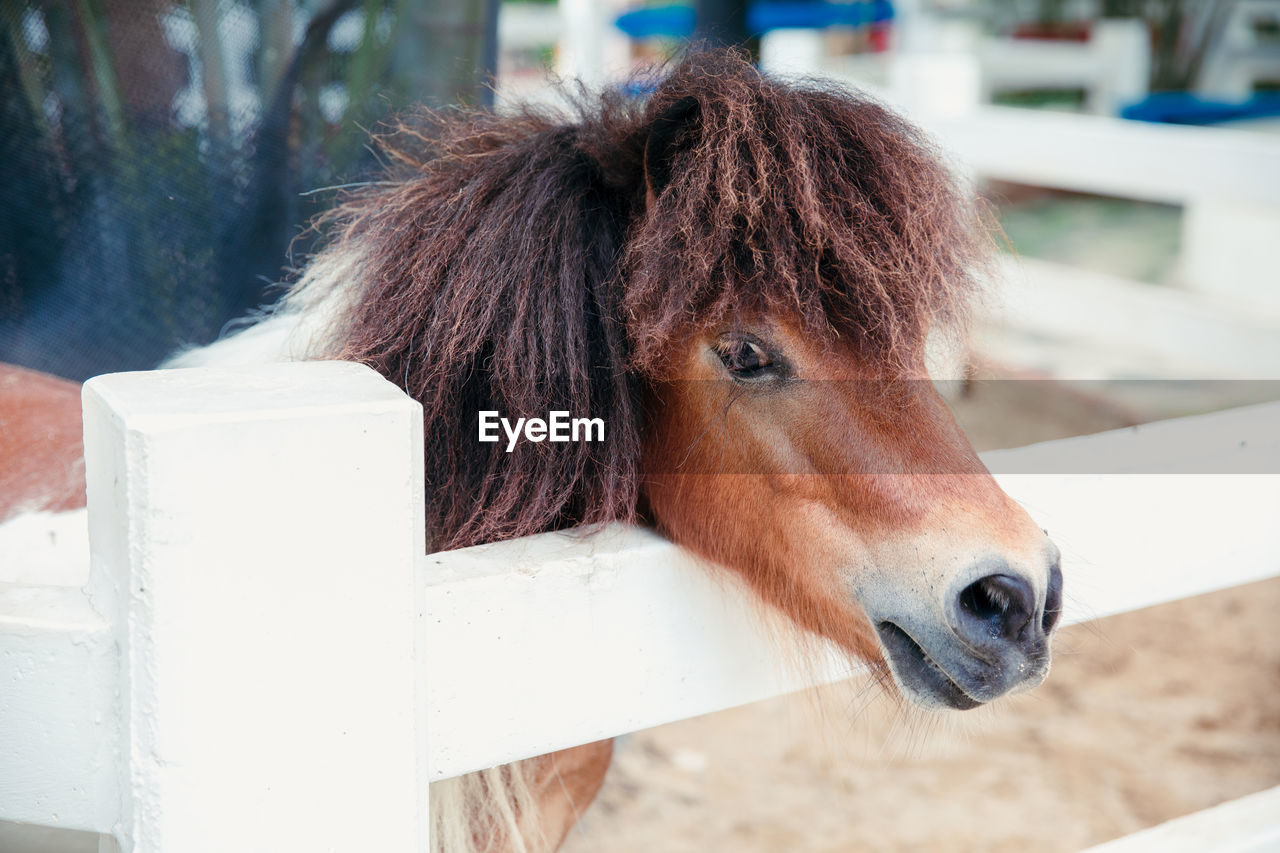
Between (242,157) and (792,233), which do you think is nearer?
(792,233)

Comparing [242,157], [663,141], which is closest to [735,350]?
[663,141]

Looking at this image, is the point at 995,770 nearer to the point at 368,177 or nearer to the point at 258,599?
the point at 368,177

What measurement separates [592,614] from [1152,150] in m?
3.91

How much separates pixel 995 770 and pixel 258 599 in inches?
97.4

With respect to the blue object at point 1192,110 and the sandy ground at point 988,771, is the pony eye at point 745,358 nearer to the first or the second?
the sandy ground at point 988,771

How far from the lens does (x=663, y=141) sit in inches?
48.8

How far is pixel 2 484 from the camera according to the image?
1687mm

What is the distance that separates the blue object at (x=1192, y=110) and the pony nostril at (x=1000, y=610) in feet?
27.3

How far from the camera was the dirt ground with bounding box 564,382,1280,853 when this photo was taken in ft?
8.25

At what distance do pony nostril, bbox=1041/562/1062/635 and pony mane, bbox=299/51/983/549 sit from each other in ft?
0.92

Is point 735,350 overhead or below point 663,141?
below

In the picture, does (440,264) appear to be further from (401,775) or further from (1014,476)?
(1014,476)

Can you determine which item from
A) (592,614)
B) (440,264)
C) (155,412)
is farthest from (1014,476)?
(155,412)

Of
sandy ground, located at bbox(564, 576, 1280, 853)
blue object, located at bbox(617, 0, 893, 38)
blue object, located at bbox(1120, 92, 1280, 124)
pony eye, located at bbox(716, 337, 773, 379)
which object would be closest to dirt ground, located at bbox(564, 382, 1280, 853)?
sandy ground, located at bbox(564, 576, 1280, 853)
